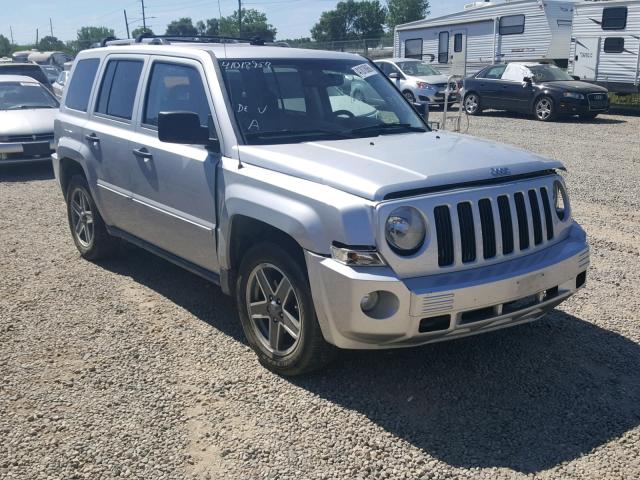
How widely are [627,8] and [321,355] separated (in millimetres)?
18968

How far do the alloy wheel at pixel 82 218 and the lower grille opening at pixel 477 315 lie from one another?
4.06 meters

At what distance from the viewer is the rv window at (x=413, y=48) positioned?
28.4m

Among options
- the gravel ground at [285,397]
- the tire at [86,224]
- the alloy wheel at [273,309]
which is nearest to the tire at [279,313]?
the alloy wheel at [273,309]

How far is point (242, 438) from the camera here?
3.58m

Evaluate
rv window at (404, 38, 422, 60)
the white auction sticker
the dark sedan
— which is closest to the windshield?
the dark sedan

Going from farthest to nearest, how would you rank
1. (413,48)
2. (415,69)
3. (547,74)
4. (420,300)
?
(413,48), (415,69), (547,74), (420,300)

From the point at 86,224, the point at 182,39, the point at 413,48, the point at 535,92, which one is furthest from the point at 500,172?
the point at 413,48

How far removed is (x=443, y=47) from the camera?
27234 mm

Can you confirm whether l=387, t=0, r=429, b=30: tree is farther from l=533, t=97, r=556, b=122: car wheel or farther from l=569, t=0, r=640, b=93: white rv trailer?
l=533, t=97, r=556, b=122: car wheel

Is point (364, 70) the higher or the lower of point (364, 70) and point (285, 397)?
the higher

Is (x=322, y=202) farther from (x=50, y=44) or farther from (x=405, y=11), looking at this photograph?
(x=50, y=44)

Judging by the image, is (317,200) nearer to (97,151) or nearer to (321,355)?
(321,355)

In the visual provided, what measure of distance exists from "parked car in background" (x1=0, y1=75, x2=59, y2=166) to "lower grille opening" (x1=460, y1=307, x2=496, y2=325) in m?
9.89

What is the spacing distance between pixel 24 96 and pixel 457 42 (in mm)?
18157
